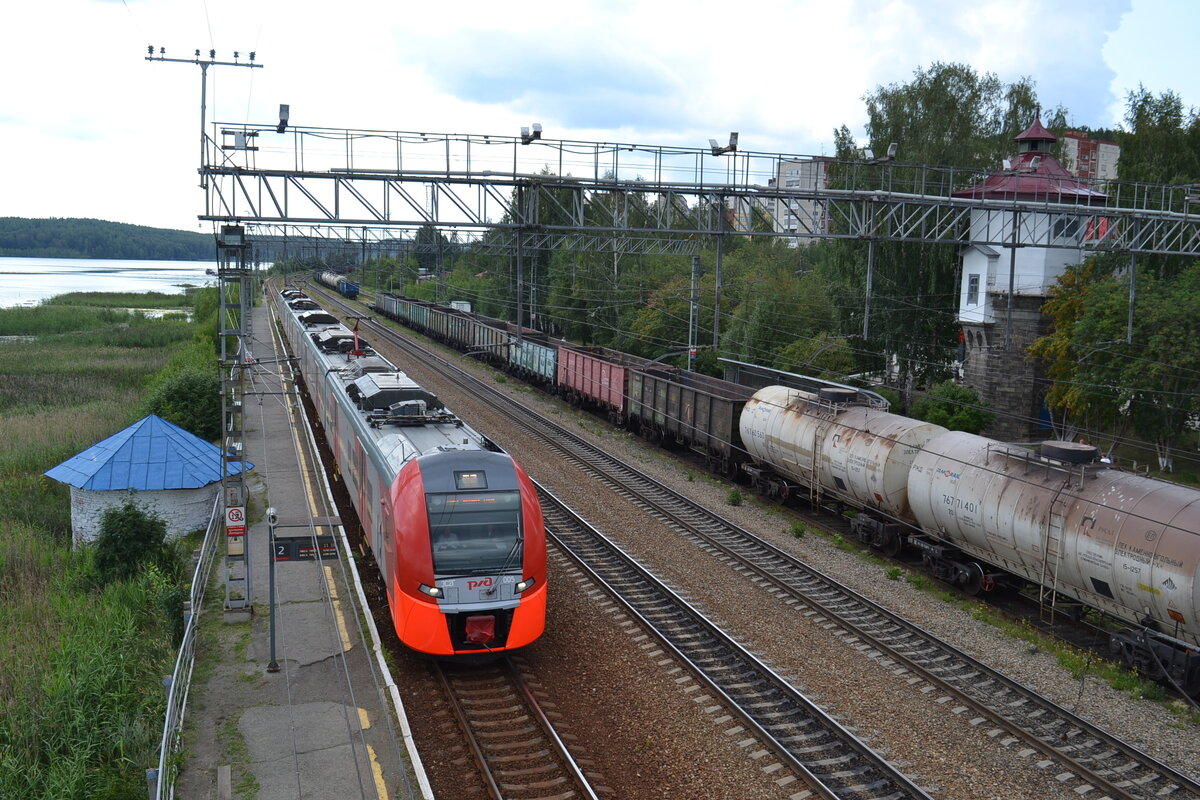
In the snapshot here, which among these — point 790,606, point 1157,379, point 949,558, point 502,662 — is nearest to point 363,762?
point 502,662

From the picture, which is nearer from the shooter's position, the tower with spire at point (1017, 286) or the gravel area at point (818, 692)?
the gravel area at point (818, 692)

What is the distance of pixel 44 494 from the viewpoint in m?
24.6

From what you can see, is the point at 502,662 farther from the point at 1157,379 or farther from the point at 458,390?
the point at 458,390

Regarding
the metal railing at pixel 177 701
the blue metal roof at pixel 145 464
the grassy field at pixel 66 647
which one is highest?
the blue metal roof at pixel 145 464

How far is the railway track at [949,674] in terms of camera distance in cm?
1034

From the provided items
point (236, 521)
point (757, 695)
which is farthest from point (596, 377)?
point (757, 695)

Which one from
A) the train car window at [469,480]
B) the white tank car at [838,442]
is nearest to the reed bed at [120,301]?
the white tank car at [838,442]

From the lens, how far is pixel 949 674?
13.0m

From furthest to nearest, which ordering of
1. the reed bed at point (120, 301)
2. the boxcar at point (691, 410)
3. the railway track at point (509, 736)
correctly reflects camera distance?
the reed bed at point (120, 301) < the boxcar at point (691, 410) < the railway track at point (509, 736)

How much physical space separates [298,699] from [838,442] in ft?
41.1

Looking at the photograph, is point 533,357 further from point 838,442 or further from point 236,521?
point 236,521

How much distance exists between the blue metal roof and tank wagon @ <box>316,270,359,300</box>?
268ft

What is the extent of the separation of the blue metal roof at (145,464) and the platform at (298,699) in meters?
3.30

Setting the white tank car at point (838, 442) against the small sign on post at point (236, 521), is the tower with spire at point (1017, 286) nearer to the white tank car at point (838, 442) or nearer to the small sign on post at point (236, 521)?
the white tank car at point (838, 442)
